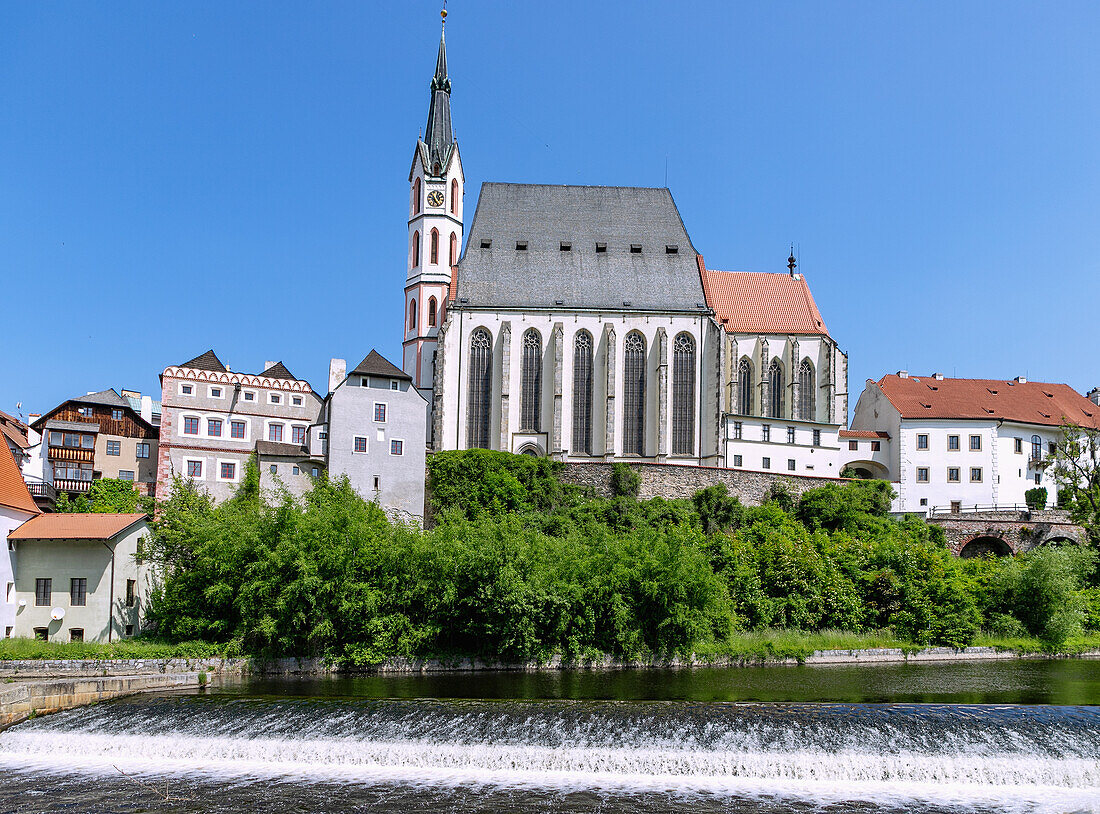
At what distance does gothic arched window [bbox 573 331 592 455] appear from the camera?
2633 inches

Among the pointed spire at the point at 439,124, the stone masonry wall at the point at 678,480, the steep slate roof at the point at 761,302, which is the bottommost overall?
the stone masonry wall at the point at 678,480

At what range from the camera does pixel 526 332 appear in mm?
67562

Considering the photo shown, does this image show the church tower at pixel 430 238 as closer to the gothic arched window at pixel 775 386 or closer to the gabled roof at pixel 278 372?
the gabled roof at pixel 278 372

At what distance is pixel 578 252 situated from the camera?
7188 cm

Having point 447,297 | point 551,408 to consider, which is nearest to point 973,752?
point 551,408

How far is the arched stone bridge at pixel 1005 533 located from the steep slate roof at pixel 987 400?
32.3ft

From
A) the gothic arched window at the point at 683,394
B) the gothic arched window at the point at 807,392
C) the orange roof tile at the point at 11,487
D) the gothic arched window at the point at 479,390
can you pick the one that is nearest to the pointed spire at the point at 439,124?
the gothic arched window at the point at 479,390

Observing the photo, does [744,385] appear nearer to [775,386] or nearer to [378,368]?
[775,386]

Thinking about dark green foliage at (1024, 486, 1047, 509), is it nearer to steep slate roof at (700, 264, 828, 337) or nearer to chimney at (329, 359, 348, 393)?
steep slate roof at (700, 264, 828, 337)

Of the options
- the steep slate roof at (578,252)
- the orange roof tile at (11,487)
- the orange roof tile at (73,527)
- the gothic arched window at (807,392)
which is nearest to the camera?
the orange roof tile at (73,527)

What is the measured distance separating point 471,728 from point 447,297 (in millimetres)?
49105

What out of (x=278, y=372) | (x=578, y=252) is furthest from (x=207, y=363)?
(x=578, y=252)

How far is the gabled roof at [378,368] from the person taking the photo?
183ft

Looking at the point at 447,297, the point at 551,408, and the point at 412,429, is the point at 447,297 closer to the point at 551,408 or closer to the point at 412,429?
the point at 551,408
